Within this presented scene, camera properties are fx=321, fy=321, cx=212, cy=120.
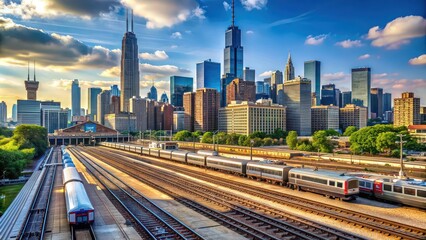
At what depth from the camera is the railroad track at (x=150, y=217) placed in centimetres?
2347

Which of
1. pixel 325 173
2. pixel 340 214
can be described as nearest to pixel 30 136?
pixel 325 173

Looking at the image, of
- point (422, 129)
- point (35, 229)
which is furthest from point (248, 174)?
point (422, 129)

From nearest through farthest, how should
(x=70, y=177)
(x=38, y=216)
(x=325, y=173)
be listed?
(x=38, y=216) < (x=325, y=173) < (x=70, y=177)

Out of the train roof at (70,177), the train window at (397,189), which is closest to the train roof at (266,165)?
the train window at (397,189)

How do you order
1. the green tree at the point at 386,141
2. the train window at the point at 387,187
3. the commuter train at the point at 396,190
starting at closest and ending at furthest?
the commuter train at the point at 396,190, the train window at the point at 387,187, the green tree at the point at 386,141

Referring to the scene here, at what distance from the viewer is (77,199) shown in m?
26.5

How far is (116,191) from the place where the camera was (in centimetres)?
4047

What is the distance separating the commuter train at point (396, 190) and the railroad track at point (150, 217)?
19.9m

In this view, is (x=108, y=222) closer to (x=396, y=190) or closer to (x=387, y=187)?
(x=387, y=187)

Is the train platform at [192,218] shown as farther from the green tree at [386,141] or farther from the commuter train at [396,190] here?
the green tree at [386,141]

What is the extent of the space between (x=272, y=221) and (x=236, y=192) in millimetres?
12635

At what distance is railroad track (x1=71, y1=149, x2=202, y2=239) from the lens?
23469 mm

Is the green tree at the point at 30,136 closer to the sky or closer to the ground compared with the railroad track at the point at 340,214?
closer to the sky

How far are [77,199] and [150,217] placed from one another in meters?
6.29
